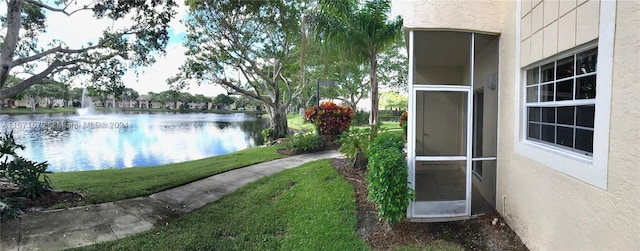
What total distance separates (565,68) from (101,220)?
703 centimetres

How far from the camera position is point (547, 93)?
13.4 feet

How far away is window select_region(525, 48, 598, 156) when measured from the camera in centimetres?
320

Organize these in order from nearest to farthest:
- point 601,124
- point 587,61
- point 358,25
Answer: point 601,124 → point 587,61 → point 358,25

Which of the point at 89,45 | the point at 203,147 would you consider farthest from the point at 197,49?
A: the point at 89,45

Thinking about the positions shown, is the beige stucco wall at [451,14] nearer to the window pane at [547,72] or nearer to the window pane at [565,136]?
the window pane at [547,72]

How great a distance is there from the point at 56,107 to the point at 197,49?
31.6 m

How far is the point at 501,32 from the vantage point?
5273 mm

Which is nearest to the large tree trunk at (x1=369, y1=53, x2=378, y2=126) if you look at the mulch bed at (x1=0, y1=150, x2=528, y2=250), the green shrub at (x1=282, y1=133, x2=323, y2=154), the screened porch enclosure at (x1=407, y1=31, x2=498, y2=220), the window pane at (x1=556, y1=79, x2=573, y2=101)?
the screened porch enclosure at (x1=407, y1=31, x2=498, y2=220)

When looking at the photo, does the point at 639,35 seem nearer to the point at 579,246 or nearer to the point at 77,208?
the point at 579,246

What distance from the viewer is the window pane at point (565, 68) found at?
3.53 metres

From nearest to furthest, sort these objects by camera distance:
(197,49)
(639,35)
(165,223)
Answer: (639,35) < (165,223) < (197,49)

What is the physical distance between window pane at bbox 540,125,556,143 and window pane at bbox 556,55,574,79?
69cm

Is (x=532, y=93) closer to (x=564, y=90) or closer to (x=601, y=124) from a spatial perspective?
(x=564, y=90)

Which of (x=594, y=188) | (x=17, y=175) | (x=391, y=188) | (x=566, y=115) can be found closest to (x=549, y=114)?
(x=566, y=115)
